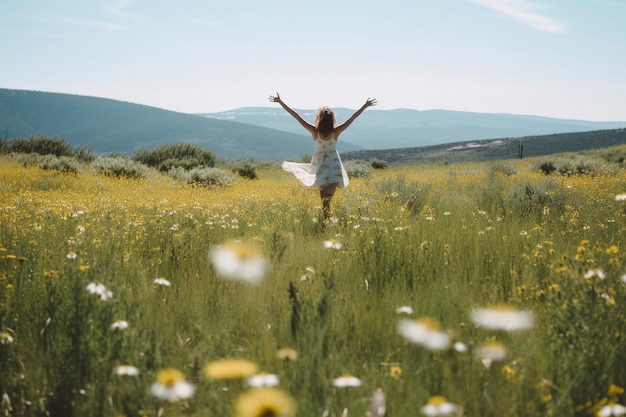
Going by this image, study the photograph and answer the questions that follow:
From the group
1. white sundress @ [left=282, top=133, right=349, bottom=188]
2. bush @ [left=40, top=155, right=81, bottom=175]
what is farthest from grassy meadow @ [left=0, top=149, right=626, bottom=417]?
bush @ [left=40, top=155, right=81, bottom=175]

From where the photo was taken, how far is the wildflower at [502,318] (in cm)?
238

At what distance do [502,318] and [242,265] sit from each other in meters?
1.93

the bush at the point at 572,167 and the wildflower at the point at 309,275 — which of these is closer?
the wildflower at the point at 309,275

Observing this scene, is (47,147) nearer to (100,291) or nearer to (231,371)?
(100,291)

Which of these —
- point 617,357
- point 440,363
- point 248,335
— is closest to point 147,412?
point 248,335

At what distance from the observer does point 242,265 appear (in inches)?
142

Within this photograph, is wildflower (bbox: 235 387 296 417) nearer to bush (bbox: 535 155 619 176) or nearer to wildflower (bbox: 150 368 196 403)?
wildflower (bbox: 150 368 196 403)

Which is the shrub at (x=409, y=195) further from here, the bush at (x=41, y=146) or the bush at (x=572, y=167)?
the bush at (x=41, y=146)

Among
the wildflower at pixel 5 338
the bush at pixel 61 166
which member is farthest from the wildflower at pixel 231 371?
the bush at pixel 61 166

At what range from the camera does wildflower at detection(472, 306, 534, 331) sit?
7.80ft

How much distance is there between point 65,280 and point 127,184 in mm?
11945

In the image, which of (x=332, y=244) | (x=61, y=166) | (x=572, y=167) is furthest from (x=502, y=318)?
(x=572, y=167)

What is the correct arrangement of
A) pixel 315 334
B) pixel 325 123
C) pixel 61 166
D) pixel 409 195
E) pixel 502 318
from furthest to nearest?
1. pixel 61 166
2. pixel 409 195
3. pixel 325 123
4. pixel 502 318
5. pixel 315 334

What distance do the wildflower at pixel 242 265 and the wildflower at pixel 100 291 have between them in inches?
46.5
